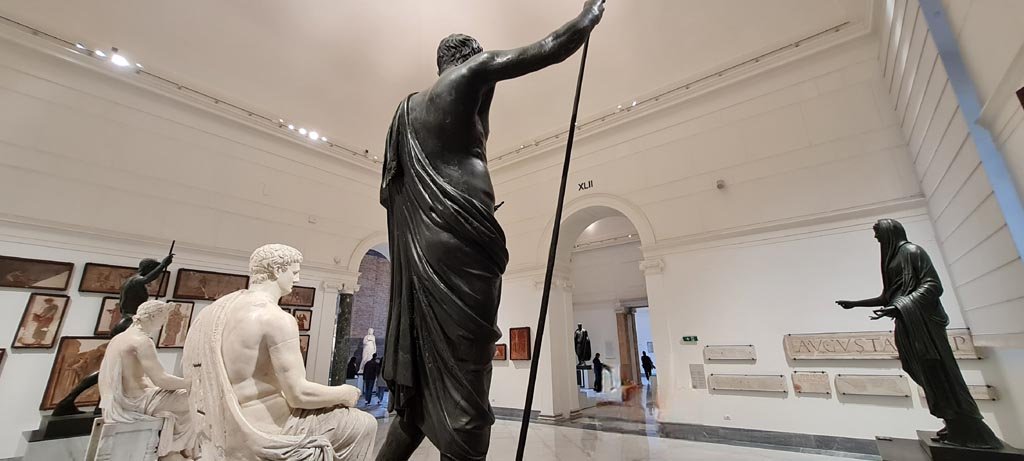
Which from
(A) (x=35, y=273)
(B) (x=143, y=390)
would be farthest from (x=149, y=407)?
(A) (x=35, y=273)

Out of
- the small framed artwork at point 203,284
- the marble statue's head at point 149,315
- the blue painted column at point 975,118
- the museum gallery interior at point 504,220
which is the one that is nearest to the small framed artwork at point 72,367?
the museum gallery interior at point 504,220

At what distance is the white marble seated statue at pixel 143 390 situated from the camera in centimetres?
301

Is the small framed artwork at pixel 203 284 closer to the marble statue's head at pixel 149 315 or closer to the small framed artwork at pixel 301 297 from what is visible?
the small framed artwork at pixel 301 297

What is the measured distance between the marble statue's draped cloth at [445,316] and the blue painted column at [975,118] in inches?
151

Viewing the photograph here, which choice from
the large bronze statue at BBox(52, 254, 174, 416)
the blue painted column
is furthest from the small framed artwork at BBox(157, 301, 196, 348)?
the blue painted column

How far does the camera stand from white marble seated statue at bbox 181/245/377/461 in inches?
57.9

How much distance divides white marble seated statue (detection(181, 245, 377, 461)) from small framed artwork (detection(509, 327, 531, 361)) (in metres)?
6.81

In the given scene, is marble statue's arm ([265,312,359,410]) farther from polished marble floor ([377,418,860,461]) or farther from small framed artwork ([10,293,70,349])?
small framed artwork ([10,293,70,349])

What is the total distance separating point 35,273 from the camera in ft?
18.0

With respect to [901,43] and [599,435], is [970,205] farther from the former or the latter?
[599,435]

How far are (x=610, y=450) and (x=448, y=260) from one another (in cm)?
525

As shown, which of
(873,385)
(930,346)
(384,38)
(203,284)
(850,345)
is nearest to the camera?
(930,346)

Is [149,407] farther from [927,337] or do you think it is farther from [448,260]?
[927,337]

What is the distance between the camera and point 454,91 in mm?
1353
